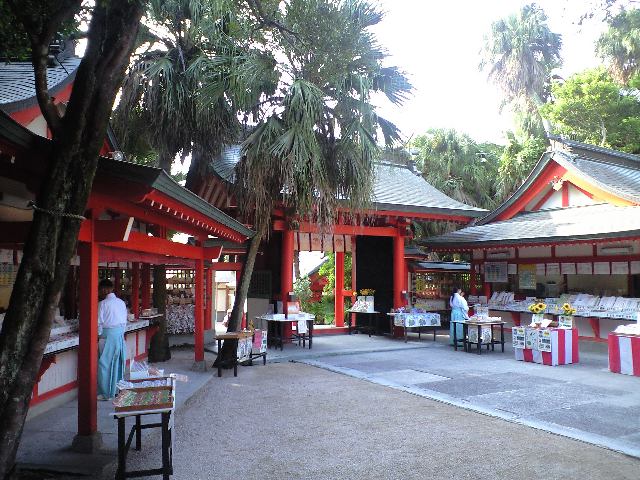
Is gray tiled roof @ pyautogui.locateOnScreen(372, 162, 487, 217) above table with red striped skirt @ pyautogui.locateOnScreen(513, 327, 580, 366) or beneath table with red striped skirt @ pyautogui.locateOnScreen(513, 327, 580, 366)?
above

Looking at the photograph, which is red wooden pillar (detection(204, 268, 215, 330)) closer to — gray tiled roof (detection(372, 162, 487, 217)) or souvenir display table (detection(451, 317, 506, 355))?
gray tiled roof (detection(372, 162, 487, 217))

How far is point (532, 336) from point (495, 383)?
97.0 inches

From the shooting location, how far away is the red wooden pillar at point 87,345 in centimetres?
505

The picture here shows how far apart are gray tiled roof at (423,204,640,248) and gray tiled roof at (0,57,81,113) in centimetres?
1041

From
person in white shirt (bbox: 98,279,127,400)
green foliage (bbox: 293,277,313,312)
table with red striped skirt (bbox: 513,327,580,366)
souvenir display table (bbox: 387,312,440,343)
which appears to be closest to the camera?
person in white shirt (bbox: 98,279,127,400)

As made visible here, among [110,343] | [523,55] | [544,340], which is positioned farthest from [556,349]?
[523,55]

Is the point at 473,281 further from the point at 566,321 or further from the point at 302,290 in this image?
the point at 302,290

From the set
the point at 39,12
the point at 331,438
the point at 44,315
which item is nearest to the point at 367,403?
the point at 331,438

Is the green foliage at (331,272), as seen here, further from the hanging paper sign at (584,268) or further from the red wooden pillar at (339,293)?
the hanging paper sign at (584,268)

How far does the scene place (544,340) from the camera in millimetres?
10477

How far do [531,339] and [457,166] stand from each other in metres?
14.0

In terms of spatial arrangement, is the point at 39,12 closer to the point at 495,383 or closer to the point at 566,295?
the point at 495,383

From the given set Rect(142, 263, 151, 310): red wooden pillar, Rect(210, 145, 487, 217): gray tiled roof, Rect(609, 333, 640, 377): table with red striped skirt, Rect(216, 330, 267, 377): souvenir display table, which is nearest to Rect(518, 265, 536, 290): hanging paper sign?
Rect(210, 145, 487, 217): gray tiled roof

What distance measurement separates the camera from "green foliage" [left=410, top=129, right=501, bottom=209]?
76.1 ft
